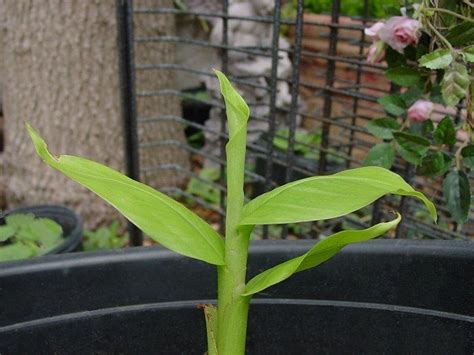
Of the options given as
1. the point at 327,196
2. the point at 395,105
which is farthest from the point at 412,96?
the point at 327,196

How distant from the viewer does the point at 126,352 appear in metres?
0.55

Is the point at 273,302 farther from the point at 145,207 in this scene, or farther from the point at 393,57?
the point at 393,57

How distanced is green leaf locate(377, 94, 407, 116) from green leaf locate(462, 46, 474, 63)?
0.18 metres

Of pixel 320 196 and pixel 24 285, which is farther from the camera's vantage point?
pixel 24 285

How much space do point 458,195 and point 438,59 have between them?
7.3 inches

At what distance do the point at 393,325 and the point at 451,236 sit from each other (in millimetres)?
773

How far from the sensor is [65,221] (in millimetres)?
1513

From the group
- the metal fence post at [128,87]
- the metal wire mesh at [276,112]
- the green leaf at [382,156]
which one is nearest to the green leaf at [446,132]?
the green leaf at [382,156]

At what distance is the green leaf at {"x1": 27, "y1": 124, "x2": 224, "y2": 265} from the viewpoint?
13.9 inches

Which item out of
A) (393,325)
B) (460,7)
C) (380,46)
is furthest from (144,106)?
(393,325)

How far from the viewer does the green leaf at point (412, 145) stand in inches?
29.5

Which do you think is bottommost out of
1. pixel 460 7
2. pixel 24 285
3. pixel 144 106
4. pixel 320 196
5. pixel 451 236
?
pixel 451 236

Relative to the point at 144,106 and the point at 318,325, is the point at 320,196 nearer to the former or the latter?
the point at 318,325

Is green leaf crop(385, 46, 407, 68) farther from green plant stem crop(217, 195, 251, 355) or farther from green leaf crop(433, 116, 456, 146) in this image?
green plant stem crop(217, 195, 251, 355)
